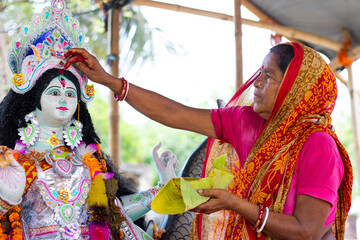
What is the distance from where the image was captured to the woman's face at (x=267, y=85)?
240cm

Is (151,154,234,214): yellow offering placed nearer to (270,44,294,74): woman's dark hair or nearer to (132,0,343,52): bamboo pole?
(270,44,294,74): woman's dark hair

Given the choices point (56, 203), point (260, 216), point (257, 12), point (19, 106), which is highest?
point (257, 12)

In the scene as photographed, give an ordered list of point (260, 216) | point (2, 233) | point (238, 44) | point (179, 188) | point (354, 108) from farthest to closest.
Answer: point (354, 108) < point (238, 44) < point (2, 233) < point (260, 216) < point (179, 188)

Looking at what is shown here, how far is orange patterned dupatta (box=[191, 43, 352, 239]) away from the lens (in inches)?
90.8

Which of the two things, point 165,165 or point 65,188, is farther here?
point 165,165

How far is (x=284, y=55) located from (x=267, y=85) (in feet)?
0.60

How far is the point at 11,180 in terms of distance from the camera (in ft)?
7.18

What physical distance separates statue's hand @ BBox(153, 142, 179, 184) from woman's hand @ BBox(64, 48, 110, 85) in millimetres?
751

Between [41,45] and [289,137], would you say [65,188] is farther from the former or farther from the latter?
[289,137]

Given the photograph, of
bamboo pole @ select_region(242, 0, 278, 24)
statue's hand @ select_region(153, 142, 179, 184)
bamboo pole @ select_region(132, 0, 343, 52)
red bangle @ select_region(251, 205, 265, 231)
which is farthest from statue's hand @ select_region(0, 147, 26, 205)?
bamboo pole @ select_region(242, 0, 278, 24)

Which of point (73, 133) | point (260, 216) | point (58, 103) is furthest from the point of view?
point (73, 133)

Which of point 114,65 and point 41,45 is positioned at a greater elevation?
point 114,65

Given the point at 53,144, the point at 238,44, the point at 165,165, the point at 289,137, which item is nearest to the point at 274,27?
the point at 238,44

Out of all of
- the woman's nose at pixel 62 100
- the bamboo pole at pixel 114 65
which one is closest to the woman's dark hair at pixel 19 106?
the woman's nose at pixel 62 100
